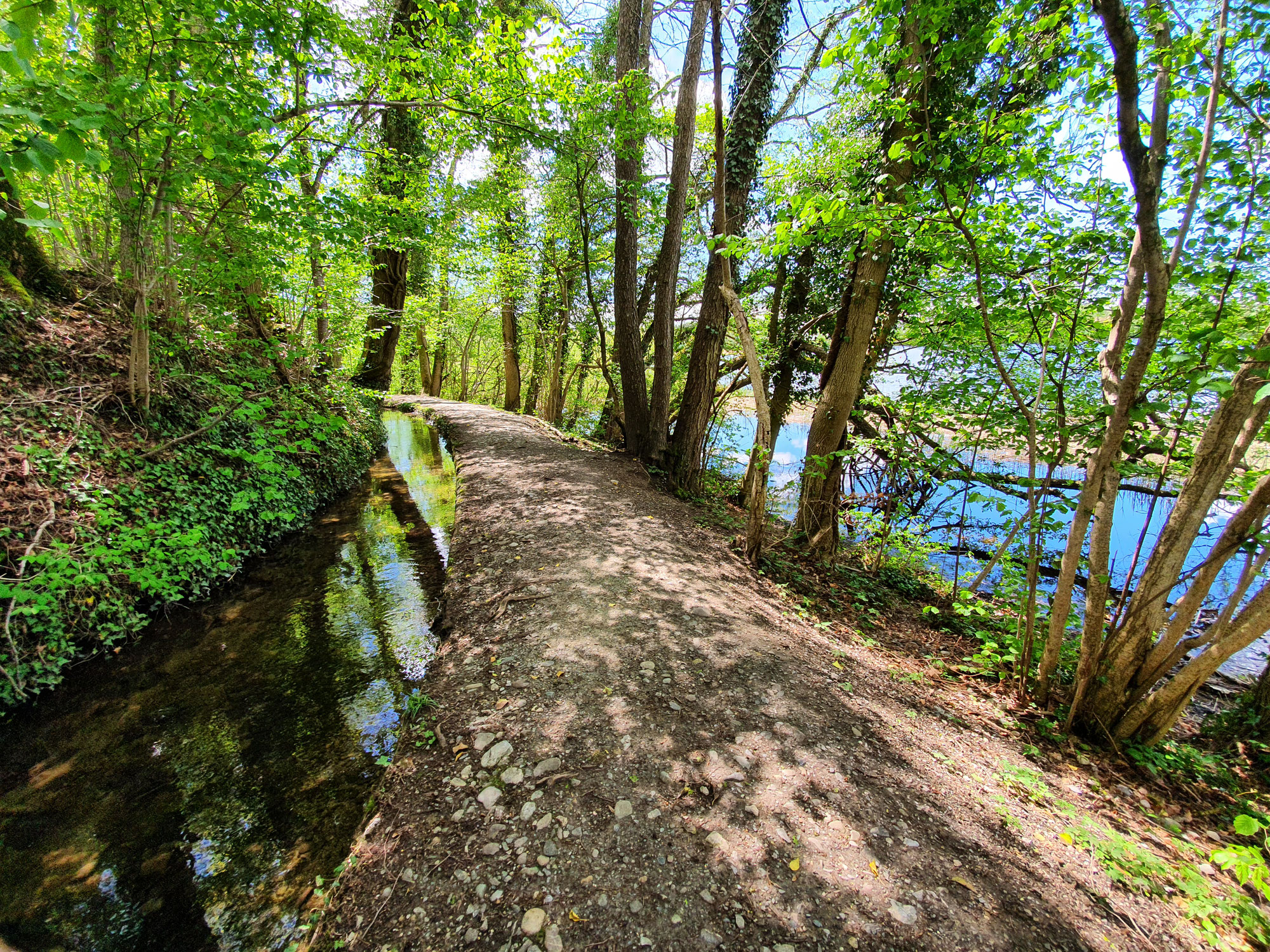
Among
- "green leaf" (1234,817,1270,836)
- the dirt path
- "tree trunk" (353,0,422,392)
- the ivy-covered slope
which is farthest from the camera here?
"tree trunk" (353,0,422,392)

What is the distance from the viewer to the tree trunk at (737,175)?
7.06 meters

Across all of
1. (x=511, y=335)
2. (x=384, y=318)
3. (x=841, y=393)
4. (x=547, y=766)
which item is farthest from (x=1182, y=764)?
(x=511, y=335)

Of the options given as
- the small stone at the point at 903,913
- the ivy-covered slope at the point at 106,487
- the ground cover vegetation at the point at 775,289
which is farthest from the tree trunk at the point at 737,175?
the small stone at the point at 903,913

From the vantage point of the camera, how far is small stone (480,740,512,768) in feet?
8.05

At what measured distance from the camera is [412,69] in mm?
5250

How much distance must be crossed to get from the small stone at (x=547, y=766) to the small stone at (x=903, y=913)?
1.53 meters

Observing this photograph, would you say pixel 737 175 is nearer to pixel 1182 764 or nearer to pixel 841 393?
pixel 841 393

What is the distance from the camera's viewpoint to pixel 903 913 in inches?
72.2

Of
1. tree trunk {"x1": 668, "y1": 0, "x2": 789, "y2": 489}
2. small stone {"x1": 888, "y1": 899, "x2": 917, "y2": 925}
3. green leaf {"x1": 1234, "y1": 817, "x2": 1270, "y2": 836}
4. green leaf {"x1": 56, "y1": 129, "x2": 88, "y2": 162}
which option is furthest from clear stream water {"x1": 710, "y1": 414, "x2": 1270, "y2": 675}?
green leaf {"x1": 56, "y1": 129, "x2": 88, "y2": 162}

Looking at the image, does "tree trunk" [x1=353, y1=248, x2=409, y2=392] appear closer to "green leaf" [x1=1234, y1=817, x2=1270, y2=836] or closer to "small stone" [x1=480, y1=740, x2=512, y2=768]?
"small stone" [x1=480, y1=740, x2=512, y2=768]

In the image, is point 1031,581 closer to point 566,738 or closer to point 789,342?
point 566,738

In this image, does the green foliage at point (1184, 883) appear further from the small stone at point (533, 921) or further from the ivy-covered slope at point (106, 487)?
the ivy-covered slope at point (106, 487)

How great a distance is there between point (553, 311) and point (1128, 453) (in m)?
13.8

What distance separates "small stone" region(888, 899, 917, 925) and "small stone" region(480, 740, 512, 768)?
5.97ft
